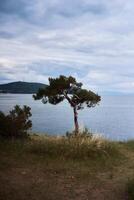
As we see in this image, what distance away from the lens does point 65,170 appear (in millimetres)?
10469

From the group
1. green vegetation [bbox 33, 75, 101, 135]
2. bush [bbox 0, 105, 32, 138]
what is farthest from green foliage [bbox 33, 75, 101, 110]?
bush [bbox 0, 105, 32, 138]

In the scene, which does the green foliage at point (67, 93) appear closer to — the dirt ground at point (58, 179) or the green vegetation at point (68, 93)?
the green vegetation at point (68, 93)

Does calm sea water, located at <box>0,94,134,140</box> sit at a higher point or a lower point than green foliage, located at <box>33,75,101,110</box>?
lower

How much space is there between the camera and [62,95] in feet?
58.9

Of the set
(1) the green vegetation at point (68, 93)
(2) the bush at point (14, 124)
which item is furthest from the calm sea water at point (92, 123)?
(2) the bush at point (14, 124)

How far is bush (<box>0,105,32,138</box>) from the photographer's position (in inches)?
582

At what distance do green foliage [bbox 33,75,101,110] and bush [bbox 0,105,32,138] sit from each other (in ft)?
6.99

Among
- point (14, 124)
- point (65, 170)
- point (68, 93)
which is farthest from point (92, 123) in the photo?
point (65, 170)

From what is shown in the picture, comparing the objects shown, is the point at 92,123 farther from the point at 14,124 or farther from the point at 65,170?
the point at 65,170

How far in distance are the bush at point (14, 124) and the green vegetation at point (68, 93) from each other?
2.13 meters

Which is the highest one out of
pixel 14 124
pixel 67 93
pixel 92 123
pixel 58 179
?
pixel 67 93

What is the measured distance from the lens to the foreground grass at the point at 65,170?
27.3ft

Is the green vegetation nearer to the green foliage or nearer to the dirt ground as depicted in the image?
the green foliage

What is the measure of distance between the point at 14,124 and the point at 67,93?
12.7 feet
